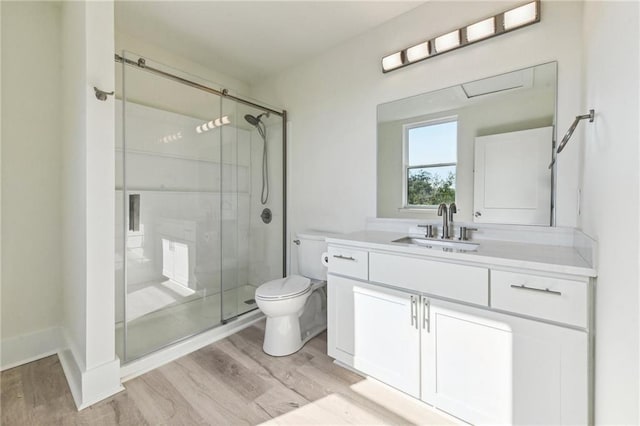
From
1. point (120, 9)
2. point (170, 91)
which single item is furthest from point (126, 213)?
point (120, 9)

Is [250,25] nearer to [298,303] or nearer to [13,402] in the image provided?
[298,303]

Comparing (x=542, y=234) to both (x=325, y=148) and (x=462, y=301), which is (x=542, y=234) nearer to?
(x=462, y=301)

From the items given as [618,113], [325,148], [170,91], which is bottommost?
[618,113]

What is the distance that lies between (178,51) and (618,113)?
2.99 meters

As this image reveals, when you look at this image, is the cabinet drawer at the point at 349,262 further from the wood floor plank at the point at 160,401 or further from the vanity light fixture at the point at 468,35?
the vanity light fixture at the point at 468,35

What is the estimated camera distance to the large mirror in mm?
1537

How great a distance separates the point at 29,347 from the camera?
185 cm

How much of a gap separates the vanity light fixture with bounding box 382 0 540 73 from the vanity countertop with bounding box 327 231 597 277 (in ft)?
4.11

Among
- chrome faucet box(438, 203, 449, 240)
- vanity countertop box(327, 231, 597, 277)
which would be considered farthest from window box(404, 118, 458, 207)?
vanity countertop box(327, 231, 597, 277)

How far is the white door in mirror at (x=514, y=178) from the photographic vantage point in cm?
153

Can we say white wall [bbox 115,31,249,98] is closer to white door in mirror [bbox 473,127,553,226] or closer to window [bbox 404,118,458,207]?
window [bbox 404,118,458,207]

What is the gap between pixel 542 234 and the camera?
1518mm

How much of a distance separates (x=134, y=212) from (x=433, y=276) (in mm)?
2070

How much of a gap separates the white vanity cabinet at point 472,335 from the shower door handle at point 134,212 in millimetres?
1544
